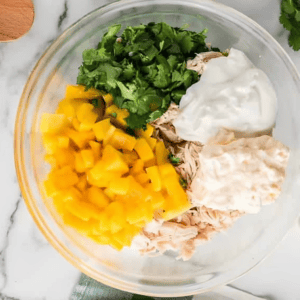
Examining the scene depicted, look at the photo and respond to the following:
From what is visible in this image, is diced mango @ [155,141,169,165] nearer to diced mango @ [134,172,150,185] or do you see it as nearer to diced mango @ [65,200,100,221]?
diced mango @ [134,172,150,185]

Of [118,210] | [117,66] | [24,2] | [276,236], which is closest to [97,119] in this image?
[117,66]

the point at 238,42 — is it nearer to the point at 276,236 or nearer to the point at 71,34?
the point at 71,34

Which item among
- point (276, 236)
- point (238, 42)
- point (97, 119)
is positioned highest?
point (238, 42)

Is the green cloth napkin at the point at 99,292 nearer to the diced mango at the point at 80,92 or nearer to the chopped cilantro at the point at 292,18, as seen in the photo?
the diced mango at the point at 80,92

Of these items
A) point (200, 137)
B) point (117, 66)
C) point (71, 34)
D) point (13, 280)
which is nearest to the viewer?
point (117, 66)

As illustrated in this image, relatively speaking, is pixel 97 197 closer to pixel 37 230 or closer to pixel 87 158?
pixel 87 158

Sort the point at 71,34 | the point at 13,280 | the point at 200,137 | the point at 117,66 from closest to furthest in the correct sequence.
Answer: the point at 117,66, the point at 200,137, the point at 71,34, the point at 13,280

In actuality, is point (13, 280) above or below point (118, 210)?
below

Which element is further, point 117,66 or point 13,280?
point 13,280
